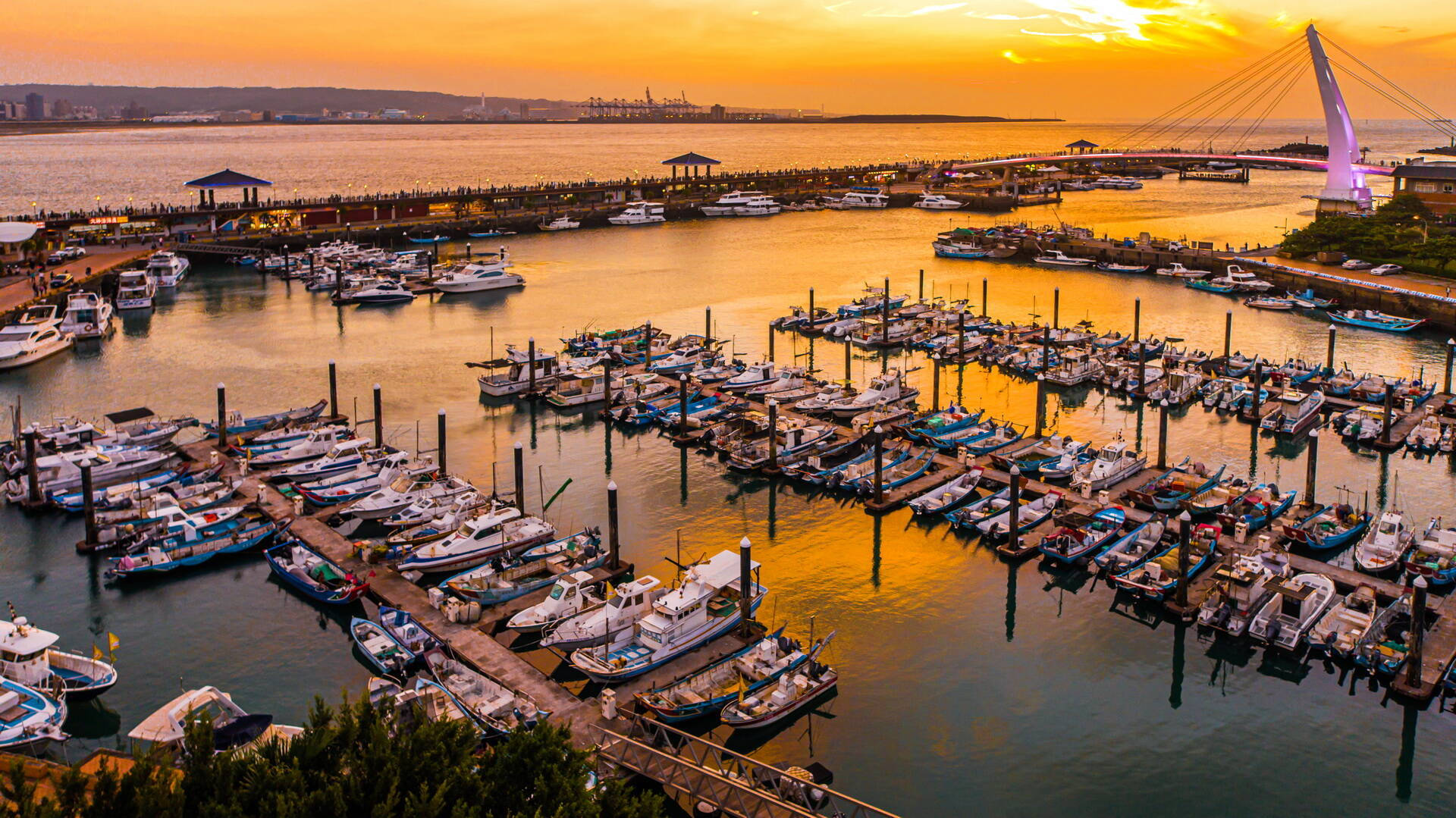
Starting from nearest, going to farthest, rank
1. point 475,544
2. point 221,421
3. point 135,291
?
point 475,544, point 221,421, point 135,291

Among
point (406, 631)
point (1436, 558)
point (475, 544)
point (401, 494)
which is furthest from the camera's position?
point (401, 494)

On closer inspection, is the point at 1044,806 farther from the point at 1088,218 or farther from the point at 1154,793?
the point at 1088,218

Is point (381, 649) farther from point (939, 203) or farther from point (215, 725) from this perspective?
point (939, 203)

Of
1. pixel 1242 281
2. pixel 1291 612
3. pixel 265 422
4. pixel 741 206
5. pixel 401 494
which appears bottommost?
pixel 1291 612

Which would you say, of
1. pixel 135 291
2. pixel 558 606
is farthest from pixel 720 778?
pixel 135 291

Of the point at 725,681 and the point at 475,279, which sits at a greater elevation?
the point at 475,279

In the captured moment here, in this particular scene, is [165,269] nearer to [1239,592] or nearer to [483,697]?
[483,697]

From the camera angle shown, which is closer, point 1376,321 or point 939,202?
point 1376,321

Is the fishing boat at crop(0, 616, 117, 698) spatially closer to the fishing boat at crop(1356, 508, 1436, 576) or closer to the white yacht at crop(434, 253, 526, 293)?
the fishing boat at crop(1356, 508, 1436, 576)
